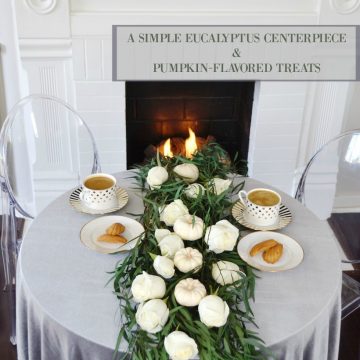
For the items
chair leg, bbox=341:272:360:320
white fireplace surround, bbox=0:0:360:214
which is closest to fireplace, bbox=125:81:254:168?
white fireplace surround, bbox=0:0:360:214

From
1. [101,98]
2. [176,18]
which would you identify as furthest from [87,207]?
[176,18]

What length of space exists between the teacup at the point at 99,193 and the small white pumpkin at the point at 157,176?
0.13 metres

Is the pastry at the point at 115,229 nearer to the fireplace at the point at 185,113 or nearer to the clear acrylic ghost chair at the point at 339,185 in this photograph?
the clear acrylic ghost chair at the point at 339,185

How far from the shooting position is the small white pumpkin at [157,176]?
4.74 feet

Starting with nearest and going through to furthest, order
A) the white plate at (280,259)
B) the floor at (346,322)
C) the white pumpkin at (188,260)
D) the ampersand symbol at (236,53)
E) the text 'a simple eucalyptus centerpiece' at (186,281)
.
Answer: the text 'a simple eucalyptus centerpiece' at (186,281) < the white pumpkin at (188,260) < the white plate at (280,259) < the floor at (346,322) < the ampersand symbol at (236,53)

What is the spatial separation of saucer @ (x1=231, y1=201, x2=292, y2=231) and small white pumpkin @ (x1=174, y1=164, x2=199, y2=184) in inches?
5.7

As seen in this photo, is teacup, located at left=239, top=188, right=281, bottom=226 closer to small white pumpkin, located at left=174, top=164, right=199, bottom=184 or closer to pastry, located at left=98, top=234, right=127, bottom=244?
small white pumpkin, located at left=174, top=164, right=199, bottom=184

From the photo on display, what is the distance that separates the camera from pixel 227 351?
1039 mm

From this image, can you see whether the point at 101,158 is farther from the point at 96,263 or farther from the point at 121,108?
the point at 96,263

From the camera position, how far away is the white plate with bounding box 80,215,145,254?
54.2 inches

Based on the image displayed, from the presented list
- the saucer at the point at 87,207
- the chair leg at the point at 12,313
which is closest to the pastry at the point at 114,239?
the saucer at the point at 87,207

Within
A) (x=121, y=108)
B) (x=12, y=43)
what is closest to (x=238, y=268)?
(x=121, y=108)

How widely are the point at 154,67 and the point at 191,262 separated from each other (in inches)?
52.4

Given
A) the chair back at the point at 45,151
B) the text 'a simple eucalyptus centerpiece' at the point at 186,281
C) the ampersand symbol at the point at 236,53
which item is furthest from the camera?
the ampersand symbol at the point at 236,53
